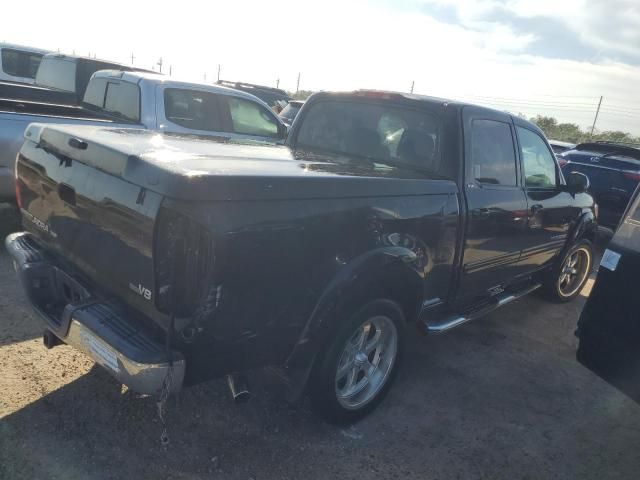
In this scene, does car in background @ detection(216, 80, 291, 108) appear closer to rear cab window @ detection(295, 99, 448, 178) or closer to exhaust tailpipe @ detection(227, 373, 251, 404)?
rear cab window @ detection(295, 99, 448, 178)

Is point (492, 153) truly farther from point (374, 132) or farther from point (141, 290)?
point (141, 290)

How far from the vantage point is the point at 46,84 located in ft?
29.6

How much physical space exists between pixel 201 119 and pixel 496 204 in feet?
14.7

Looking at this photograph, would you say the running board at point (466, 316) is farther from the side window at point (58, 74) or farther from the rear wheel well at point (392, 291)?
the side window at point (58, 74)

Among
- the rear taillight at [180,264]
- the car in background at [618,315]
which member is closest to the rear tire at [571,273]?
the car in background at [618,315]

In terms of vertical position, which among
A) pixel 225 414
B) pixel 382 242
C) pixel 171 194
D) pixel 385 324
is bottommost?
pixel 225 414

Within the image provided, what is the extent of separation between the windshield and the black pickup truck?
13mm

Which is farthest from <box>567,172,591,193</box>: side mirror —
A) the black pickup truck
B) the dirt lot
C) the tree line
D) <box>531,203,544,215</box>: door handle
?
the tree line

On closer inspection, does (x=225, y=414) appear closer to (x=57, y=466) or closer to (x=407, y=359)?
(x=57, y=466)

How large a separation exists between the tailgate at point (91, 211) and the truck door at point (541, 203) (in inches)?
125

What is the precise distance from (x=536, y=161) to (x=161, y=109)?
14.4 feet

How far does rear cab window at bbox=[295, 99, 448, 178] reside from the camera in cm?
354

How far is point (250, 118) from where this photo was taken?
7375mm

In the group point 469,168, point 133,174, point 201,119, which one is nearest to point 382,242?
point 469,168
